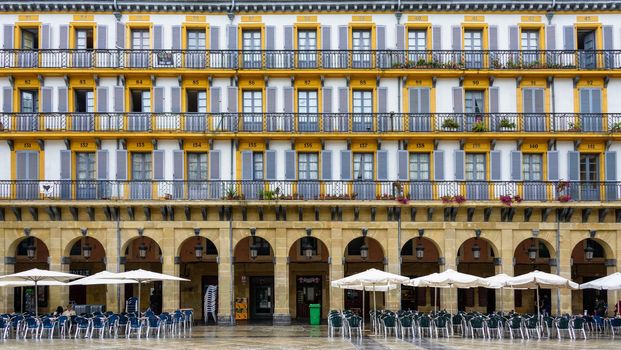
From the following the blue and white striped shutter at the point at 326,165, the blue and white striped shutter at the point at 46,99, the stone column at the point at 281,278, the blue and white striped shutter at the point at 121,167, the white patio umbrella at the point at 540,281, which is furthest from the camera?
the blue and white striped shutter at the point at 46,99

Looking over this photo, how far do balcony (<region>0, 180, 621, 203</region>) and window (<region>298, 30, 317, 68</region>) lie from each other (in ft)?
19.2

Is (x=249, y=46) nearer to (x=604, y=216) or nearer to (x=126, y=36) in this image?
(x=126, y=36)

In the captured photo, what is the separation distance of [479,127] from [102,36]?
60.6 ft

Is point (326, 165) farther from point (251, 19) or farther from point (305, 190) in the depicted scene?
point (251, 19)

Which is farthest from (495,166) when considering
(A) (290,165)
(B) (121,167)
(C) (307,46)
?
(B) (121,167)

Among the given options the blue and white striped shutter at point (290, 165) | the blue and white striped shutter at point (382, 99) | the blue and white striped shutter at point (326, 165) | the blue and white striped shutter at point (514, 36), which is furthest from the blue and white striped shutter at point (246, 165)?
the blue and white striped shutter at point (514, 36)

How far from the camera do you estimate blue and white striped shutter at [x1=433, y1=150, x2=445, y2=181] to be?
1805 inches

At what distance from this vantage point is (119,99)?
151 ft

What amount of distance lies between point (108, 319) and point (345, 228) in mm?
12790

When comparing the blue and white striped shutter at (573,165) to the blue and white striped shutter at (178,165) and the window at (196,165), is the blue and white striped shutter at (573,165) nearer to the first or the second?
the window at (196,165)

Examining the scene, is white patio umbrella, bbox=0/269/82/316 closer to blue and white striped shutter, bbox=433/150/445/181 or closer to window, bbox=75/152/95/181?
window, bbox=75/152/95/181

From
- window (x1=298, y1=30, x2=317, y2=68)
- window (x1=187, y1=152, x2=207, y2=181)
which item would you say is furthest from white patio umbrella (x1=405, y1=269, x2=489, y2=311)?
window (x1=298, y1=30, x2=317, y2=68)

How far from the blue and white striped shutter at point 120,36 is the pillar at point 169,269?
29.6ft

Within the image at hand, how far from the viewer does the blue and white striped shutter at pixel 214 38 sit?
153ft
